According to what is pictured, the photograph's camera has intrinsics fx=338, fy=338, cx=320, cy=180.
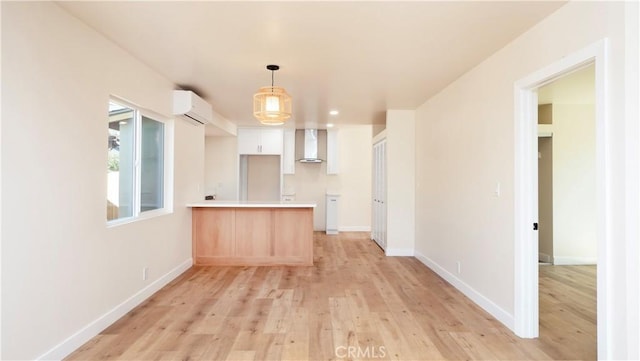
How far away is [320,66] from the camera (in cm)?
349

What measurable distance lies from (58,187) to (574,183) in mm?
6305

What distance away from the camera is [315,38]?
280 centimetres

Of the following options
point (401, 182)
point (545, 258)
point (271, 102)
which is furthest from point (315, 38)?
Result: point (545, 258)

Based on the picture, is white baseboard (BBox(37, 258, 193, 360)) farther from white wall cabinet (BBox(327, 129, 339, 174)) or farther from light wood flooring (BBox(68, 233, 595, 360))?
white wall cabinet (BBox(327, 129, 339, 174))

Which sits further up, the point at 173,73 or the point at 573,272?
the point at 173,73

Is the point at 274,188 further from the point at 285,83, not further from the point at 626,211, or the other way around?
the point at 626,211

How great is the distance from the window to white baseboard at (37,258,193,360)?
780mm

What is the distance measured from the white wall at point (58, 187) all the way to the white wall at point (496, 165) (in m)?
3.42

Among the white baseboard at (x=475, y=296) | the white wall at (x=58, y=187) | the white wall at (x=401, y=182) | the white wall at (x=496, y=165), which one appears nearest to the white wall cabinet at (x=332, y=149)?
the white wall at (x=401, y=182)

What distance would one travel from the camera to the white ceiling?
2330mm

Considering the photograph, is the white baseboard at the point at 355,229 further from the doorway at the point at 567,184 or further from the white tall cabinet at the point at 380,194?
the doorway at the point at 567,184

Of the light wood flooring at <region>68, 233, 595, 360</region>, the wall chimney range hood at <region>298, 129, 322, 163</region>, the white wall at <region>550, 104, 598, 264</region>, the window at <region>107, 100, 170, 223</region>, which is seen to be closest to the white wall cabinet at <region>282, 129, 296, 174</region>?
the wall chimney range hood at <region>298, 129, 322, 163</region>

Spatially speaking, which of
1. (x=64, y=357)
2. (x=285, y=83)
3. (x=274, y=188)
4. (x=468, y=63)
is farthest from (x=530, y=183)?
(x=274, y=188)

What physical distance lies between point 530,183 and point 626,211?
0.91m
